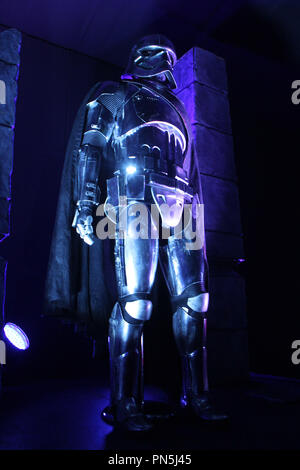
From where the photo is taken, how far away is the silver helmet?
6.22ft

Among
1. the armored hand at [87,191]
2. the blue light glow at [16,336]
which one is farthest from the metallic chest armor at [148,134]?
the blue light glow at [16,336]

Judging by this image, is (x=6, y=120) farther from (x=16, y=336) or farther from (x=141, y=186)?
(x=16, y=336)

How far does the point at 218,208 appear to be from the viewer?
98.1 inches

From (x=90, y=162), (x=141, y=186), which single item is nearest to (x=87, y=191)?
(x=90, y=162)

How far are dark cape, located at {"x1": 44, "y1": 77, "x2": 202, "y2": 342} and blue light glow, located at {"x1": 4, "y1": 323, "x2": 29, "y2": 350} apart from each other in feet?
1.10

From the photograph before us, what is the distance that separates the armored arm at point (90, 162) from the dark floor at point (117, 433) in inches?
31.8

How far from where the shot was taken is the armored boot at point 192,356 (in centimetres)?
157

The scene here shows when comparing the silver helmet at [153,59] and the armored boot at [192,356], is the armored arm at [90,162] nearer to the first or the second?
the silver helmet at [153,59]

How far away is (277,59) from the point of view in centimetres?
312

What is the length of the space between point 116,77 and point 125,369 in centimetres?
246
